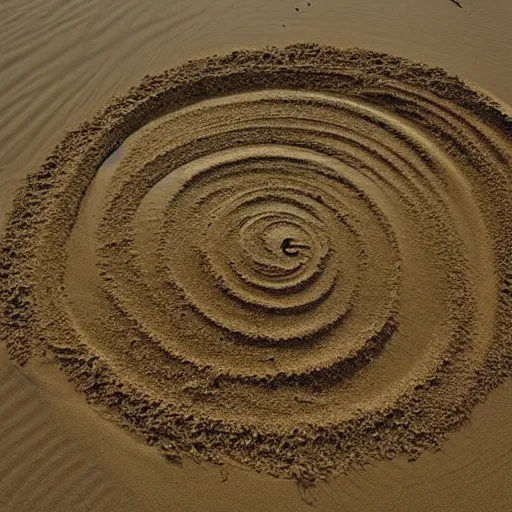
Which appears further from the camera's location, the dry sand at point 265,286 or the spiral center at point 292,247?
the spiral center at point 292,247

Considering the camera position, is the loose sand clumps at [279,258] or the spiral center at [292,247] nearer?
the loose sand clumps at [279,258]

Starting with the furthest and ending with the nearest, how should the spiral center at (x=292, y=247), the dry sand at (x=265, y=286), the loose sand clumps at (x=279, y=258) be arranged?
the spiral center at (x=292, y=247)
the loose sand clumps at (x=279, y=258)
the dry sand at (x=265, y=286)

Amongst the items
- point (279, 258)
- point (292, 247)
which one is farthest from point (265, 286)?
point (292, 247)

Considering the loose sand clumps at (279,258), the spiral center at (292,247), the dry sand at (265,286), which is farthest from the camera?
the spiral center at (292,247)

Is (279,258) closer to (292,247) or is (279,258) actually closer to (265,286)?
(292,247)

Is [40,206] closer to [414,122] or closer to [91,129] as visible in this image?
[91,129]

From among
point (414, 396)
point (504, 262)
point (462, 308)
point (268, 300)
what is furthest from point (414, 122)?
point (414, 396)
